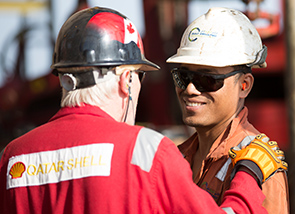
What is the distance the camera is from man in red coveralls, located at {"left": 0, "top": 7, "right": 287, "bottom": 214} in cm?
203

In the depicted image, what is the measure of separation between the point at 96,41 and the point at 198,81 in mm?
852

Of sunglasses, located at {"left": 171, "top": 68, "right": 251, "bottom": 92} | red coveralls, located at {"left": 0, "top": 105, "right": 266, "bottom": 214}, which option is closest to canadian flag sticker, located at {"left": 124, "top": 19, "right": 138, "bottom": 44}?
red coveralls, located at {"left": 0, "top": 105, "right": 266, "bottom": 214}

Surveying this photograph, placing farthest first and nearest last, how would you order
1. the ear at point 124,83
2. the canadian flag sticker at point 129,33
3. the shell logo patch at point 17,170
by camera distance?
the canadian flag sticker at point 129,33, the ear at point 124,83, the shell logo patch at point 17,170

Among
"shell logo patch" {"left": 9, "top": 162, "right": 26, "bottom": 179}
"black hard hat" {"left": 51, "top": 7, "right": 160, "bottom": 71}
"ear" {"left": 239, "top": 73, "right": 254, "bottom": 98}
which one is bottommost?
"shell logo patch" {"left": 9, "top": 162, "right": 26, "bottom": 179}

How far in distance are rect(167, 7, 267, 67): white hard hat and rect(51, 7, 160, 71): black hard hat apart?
59cm

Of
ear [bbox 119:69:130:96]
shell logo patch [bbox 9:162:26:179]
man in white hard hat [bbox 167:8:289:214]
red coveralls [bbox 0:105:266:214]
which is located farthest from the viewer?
man in white hard hat [bbox 167:8:289:214]

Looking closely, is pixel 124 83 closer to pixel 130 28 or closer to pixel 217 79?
pixel 130 28

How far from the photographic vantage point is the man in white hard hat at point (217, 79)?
111 inches

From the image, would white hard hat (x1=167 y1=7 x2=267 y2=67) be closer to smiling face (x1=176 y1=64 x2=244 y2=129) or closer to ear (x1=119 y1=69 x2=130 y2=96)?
smiling face (x1=176 y1=64 x2=244 y2=129)

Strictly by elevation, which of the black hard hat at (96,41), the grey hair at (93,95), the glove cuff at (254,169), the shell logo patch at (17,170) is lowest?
the glove cuff at (254,169)

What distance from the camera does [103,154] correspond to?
6.79 ft

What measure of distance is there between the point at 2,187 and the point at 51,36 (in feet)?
51.3

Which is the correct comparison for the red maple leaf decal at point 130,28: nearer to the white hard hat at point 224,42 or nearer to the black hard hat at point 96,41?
the black hard hat at point 96,41

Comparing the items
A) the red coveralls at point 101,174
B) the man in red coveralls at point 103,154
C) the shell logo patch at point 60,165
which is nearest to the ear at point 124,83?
the man in red coveralls at point 103,154
